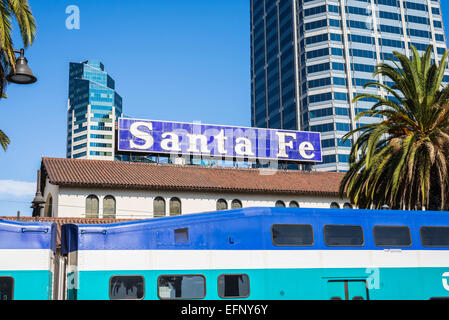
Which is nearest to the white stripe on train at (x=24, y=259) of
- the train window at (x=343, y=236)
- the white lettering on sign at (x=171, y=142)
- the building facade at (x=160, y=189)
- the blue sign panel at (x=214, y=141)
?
the train window at (x=343, y=236)

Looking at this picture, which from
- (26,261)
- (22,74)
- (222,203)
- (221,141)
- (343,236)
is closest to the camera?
(26,261)

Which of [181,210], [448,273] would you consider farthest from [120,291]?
[181,210]

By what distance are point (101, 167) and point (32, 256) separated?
1149 inches

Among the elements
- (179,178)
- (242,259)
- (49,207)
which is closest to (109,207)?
(49,207)

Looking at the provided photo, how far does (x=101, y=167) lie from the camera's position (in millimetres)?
40531

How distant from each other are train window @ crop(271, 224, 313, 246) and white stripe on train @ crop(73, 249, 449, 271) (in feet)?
0.79

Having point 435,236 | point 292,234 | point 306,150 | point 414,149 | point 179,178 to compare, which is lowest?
point 435,236

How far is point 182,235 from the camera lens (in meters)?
12.5

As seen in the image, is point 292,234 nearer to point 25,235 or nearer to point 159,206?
point 25,235

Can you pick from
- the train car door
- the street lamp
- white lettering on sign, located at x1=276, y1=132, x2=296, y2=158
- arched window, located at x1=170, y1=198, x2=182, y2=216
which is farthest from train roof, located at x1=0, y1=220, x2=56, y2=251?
white lettering on sign, located at x1=276, y1=132, x2=296, y2=158

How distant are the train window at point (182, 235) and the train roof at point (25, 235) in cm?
321

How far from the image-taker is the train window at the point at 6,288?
37.7 feet

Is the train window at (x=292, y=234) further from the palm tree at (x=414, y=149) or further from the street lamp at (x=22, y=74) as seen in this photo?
the palm tree at (x=414, y=149)

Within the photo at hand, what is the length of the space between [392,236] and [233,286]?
5044 mm
